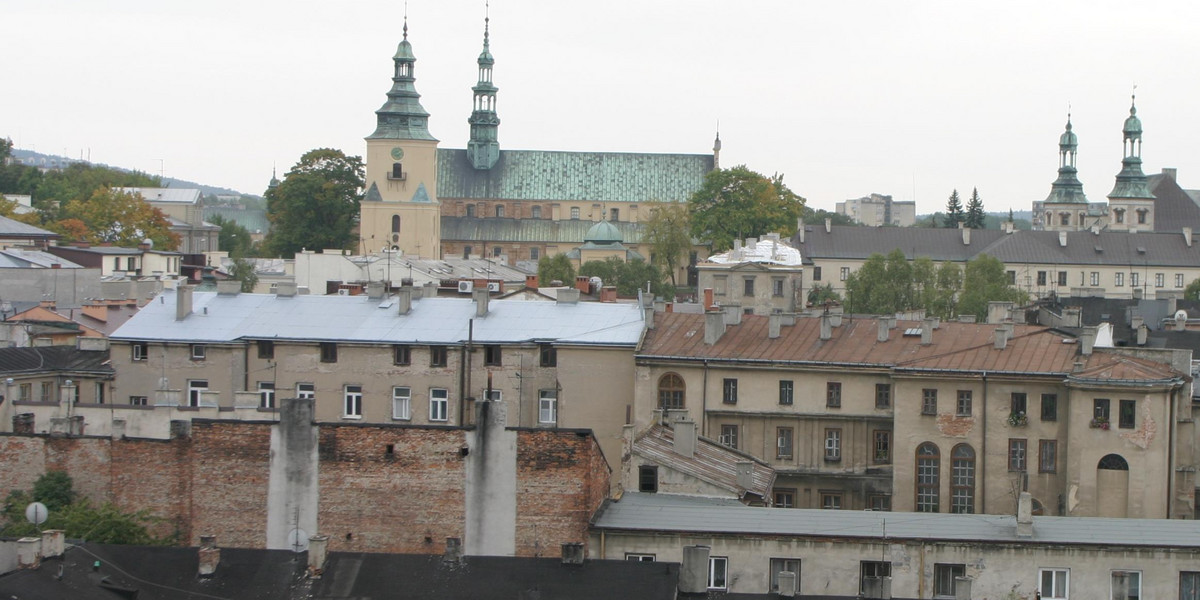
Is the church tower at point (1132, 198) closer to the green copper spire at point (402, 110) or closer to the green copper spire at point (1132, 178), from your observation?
the green copper spire at point (1132, 178)

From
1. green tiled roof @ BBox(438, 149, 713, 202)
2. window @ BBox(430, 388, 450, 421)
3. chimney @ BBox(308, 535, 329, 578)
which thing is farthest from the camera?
green tiled roof @ BBox(438, 149, 713, 202)

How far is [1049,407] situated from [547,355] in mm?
13416

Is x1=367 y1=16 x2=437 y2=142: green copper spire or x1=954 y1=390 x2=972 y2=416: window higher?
x1=367 y1=16 x2=437 y2=142: green copper spire

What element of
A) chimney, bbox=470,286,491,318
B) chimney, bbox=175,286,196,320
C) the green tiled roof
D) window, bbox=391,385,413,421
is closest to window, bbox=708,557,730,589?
window, bbox=391,385,413,421

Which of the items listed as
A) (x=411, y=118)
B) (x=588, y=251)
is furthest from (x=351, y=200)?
(x=588, y=251)

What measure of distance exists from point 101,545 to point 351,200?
348 ft

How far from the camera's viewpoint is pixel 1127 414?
50562 mm

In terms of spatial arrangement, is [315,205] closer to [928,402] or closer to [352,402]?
[352,402]

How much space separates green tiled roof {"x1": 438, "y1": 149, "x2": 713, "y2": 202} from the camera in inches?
6649

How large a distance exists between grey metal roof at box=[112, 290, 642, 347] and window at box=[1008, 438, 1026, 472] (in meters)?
10.5

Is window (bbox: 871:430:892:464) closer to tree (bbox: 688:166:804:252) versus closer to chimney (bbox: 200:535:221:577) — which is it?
chimney (bbox: 200:535:221:577)

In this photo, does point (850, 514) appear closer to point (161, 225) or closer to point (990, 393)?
point (990, 393)

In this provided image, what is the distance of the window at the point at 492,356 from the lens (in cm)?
5594

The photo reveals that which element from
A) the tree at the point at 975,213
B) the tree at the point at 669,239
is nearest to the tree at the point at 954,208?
the tree at the point at 975,213
